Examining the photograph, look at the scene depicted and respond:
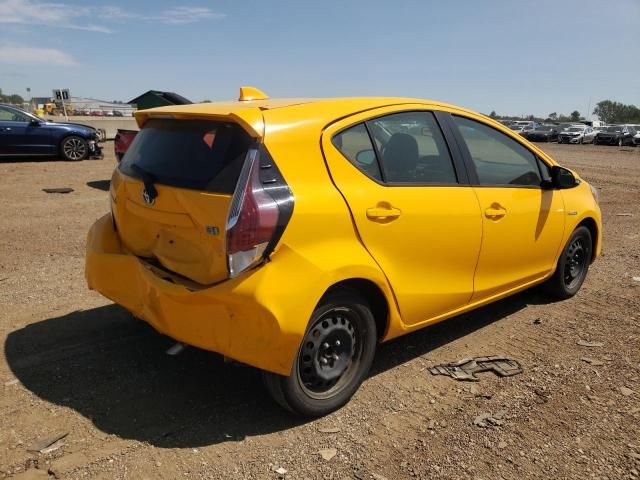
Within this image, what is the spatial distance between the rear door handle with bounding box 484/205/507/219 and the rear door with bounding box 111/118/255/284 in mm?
1888

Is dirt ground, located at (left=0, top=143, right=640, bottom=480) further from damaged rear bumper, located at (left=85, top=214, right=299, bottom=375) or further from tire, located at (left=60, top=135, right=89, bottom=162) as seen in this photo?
tire, located at (left=60, top=135, right=89, bottom=162)

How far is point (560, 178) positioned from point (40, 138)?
1396 centimetres

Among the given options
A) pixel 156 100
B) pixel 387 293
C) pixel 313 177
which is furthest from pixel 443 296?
pixel 156 100

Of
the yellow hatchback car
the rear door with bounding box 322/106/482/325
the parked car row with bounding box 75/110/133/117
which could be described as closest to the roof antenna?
the yellow hatchback car

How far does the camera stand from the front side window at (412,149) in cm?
340

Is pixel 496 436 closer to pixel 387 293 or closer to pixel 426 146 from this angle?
pixel 387 293

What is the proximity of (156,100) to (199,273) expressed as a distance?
1341 cm

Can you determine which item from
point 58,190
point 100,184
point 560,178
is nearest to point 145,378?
point 560,178

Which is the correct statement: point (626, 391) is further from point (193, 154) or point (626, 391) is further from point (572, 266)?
point (193, 154)

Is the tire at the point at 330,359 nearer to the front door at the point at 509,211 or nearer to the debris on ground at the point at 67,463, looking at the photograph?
the debris on ground at the point at 67,463

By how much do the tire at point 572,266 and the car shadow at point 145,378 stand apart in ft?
3.65

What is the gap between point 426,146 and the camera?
3734 millimetres

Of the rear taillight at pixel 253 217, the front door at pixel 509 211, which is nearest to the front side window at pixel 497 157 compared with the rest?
the front door at pixel 509 211

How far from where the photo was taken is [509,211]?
4.08 m
